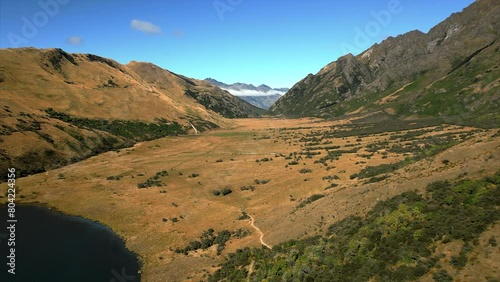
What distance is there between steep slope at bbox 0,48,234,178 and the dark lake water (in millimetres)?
39164

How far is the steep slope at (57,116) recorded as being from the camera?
96.9 meters

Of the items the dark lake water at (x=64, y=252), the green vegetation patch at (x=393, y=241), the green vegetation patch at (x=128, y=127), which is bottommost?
the dark lake water at (x=64, y=252)

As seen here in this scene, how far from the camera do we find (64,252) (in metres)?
45.8

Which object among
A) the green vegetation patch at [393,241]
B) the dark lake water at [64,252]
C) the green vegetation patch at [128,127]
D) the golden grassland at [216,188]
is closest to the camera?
the green vegetation patch at [393,241]

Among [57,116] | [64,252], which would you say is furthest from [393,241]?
[57,116]

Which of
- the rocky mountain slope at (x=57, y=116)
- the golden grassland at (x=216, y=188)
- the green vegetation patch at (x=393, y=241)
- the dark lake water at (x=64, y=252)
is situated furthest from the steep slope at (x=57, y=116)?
the green vegetation patch at (x=393, y=241)

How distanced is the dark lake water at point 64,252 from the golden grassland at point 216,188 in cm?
231

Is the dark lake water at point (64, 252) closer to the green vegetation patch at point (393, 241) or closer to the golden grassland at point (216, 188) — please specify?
the golden grassland at point (216, 188)

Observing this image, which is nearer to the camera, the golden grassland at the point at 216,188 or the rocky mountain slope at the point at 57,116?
the golden grassland at the point at 216,188

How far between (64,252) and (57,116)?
353ft

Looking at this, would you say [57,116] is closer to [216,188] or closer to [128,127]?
[128,127]

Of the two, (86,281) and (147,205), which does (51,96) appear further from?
(86,281)

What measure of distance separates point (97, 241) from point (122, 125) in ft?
384

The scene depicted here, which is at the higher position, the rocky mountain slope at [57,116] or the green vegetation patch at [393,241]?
the rocky mountain slope at [57,116]
